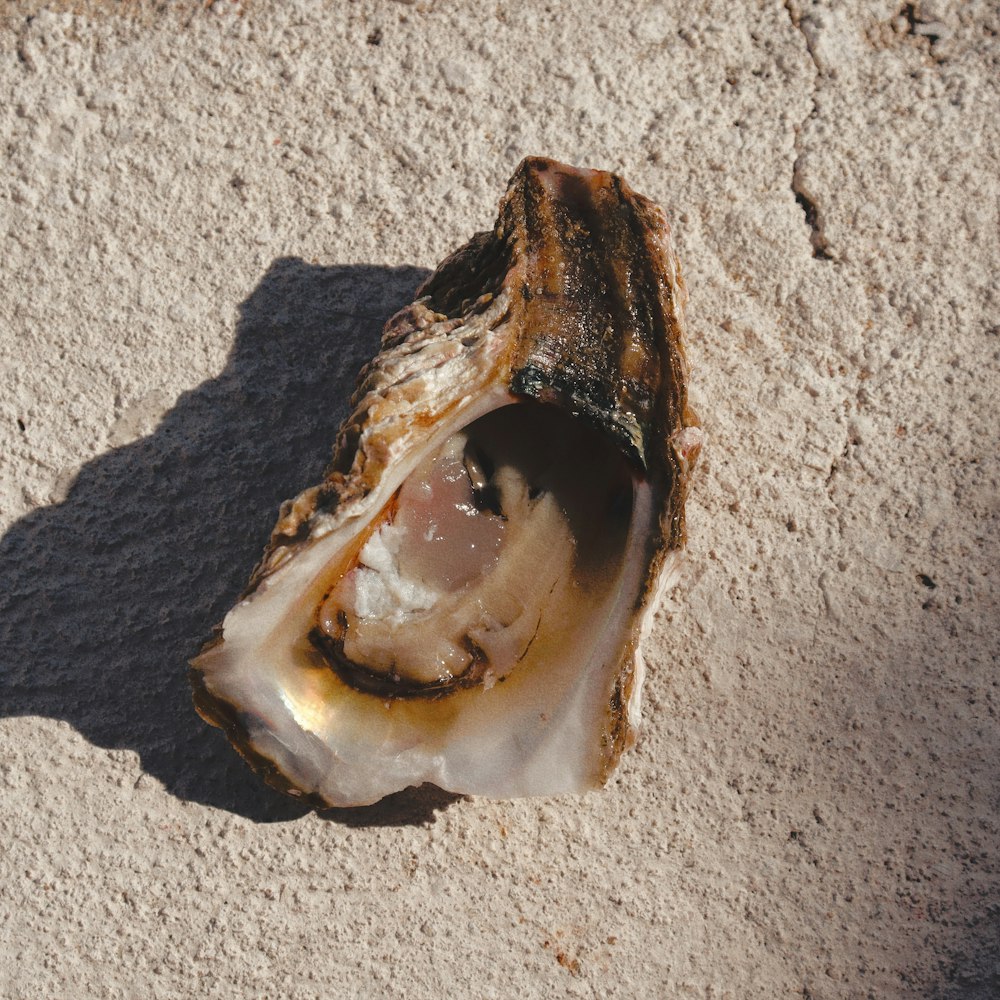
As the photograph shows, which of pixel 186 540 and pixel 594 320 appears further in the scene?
pixel 186 540

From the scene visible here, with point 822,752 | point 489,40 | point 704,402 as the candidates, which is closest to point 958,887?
point 822,752

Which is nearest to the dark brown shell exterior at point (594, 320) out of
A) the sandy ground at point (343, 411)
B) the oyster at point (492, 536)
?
the oyster at point (492, 536)

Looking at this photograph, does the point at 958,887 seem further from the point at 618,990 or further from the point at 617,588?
the point at 617,588

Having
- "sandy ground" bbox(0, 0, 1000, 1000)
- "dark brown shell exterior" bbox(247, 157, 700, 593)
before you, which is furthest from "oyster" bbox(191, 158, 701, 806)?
"sandy ground" bbox(0, 0, 1000, 1000)

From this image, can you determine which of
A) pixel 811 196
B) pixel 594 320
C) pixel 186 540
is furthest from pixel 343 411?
pixel 811 196

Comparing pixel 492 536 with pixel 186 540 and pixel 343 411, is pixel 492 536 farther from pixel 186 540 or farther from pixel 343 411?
pixel 186 540

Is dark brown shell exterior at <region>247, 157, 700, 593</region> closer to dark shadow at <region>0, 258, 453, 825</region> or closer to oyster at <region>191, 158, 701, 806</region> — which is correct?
oyster at <region>191, 158, 701, 806</region>
